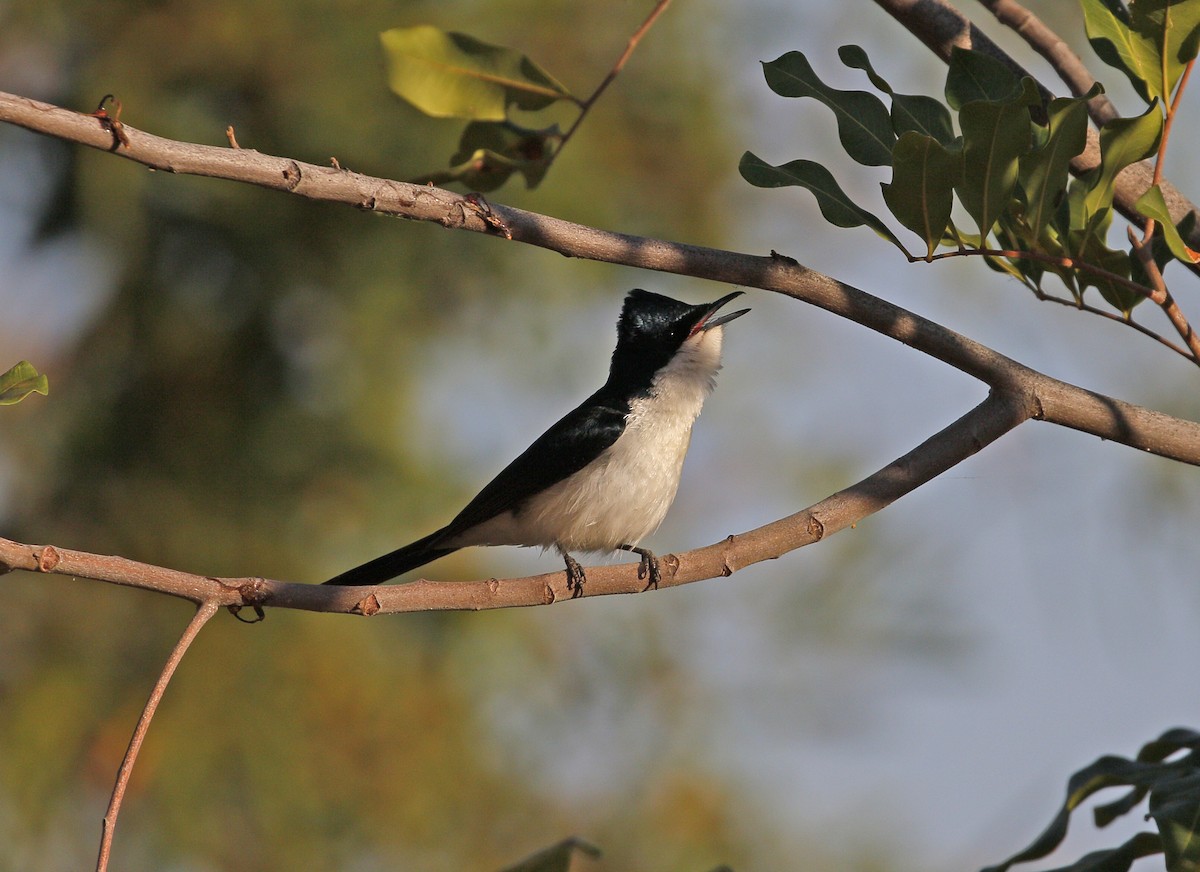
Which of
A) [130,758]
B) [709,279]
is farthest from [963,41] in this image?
[130,758]

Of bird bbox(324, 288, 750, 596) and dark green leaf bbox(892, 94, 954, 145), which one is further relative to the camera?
bird bbox(324, 288, 750, 596)

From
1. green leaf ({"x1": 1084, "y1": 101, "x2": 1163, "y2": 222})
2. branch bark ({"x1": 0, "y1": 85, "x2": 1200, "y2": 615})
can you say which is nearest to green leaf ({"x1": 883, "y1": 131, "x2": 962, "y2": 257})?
branch bark ({"x1": 0, "y1": 85, "x2": 1200, "y2": 615})

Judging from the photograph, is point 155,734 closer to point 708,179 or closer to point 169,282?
point 169,282

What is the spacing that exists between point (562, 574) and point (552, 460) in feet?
5.73

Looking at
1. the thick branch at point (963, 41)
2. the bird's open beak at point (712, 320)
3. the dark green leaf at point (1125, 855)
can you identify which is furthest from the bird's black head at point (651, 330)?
the dark green leaf at point (1125, 855)

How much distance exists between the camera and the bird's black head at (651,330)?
4352 millimetres

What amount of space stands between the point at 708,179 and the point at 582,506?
123 inches

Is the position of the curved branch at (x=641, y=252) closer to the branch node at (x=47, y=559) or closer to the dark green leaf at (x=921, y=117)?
the dark green leaf at (x=921, y=117)

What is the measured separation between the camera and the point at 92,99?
5172 millimetres

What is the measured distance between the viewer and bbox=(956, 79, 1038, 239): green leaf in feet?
6.88

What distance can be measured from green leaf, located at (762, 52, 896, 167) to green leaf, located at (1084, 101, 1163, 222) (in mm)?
385

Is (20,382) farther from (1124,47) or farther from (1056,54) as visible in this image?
(1056,54)

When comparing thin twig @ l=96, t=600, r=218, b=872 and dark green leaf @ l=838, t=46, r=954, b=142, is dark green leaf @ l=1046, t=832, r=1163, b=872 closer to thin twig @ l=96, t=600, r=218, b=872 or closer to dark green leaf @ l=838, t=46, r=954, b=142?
dark green leaf @ l=838, t=46, r=954, b=142

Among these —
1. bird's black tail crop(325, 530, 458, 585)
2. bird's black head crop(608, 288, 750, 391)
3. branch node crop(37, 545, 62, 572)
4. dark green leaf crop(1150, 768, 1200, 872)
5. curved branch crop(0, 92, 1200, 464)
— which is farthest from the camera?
bird's black head crop(608, 288, 750, 391)
